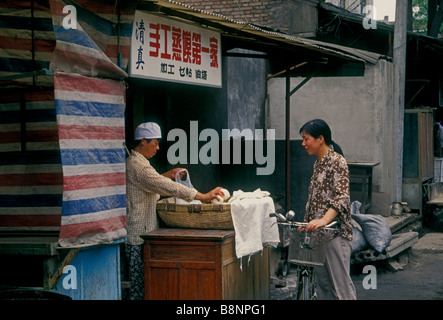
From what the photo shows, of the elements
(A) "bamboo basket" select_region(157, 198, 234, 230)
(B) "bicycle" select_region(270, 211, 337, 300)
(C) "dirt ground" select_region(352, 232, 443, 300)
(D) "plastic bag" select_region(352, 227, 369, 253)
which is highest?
(A) "bamboo basket" select_region(157, 198, 234, 230)

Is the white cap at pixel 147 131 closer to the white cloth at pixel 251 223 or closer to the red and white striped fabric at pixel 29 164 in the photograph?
the red and white striped fabric at pixel 29 164

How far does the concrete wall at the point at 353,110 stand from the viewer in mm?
14305

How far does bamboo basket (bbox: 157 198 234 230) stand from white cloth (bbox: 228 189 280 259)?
0.28ft

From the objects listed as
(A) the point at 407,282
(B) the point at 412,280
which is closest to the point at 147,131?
(A) the point at 407,282

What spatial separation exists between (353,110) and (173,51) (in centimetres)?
836

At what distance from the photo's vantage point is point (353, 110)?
47.4ft

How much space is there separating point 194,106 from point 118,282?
544cm

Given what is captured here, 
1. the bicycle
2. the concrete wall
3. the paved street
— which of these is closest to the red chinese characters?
the bicycle

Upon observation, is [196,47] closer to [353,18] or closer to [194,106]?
[194,106]

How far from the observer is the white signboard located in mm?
6508

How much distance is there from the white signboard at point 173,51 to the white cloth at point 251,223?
175 cm

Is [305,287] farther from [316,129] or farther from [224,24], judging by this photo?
[224,24]

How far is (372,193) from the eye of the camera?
14.1 meters

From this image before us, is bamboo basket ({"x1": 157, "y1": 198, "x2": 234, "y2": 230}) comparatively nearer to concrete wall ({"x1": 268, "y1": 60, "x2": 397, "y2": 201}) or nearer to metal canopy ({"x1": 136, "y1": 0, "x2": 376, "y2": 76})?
metal canopy ({"x1": 136, "y1": 0, "x2": 376, "y2": 76})
